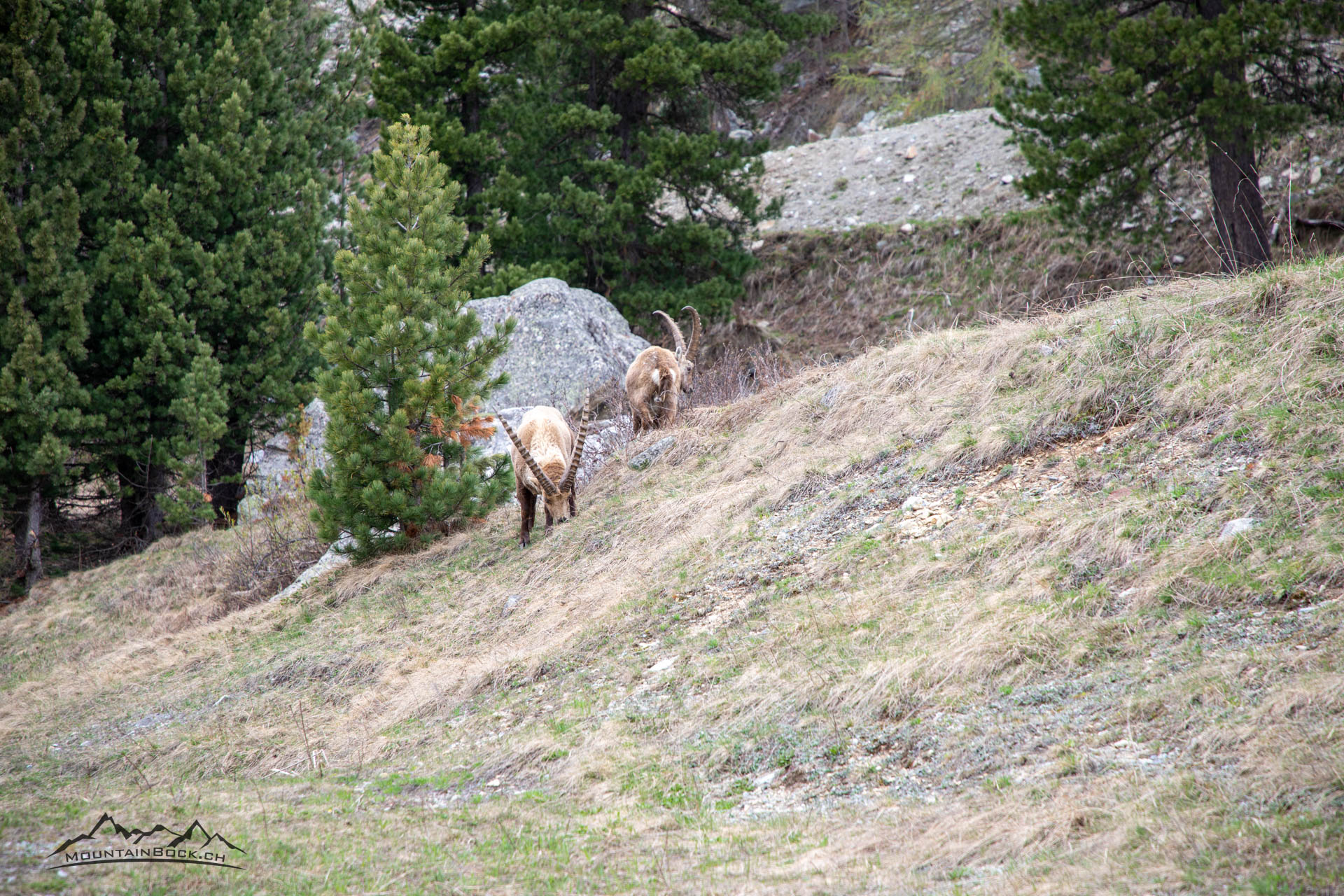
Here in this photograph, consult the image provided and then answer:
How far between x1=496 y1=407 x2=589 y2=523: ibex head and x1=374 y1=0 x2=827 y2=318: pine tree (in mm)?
7340

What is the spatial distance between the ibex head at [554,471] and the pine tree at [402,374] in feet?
2.86

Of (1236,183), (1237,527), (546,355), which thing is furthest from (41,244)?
(1236,183)

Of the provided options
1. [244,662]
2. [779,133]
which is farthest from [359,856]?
[779,133]

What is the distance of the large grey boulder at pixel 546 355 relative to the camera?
14859mm

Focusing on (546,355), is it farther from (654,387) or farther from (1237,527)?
(1237,527)

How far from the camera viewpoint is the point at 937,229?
1922 cm

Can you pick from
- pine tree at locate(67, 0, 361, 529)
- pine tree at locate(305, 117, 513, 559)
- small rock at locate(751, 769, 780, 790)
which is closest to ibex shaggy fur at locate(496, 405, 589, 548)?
pine tree at locate(305, 117, 513, 559)

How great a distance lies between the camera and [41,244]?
15047 mm

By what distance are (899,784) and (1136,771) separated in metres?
0.97

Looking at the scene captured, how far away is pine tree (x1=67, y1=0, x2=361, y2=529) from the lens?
52.3 feet

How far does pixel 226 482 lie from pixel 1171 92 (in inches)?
586

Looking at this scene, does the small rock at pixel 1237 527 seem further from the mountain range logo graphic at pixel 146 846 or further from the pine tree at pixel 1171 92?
the pine tree at pixel 1171 92

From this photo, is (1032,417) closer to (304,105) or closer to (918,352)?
(918,352)

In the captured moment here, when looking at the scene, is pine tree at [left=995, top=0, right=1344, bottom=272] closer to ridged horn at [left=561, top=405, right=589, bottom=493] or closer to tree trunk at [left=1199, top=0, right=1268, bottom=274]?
tree trunk at [left=1199, top=0, right=1268, bottom=274]
